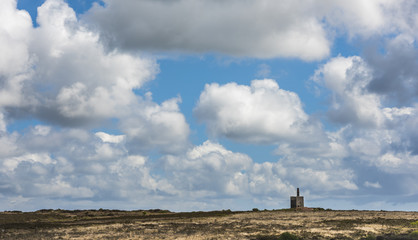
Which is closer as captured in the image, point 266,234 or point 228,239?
point 228,239

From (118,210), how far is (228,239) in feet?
237

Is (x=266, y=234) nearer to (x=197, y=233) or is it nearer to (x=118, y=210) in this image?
(x=197, y=233)

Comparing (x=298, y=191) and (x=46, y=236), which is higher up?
(x=298, y=191)

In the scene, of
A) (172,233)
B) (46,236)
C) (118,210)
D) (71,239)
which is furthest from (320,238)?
(118,210)

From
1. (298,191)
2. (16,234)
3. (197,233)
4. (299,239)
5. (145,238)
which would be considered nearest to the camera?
(299,239)

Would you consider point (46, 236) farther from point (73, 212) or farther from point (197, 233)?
point (73, 212)

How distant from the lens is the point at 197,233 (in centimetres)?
5009

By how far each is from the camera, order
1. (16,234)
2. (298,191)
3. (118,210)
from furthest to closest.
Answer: (118,210) < (298,191) < (16,234)

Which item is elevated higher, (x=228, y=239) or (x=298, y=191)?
(x=298, y=191)

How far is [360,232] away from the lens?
47.7 metres

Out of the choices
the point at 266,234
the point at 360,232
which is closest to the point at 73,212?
the point at 266,234

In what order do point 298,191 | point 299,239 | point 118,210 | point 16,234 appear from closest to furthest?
1. point 299,239
2. point 16,234
3. point 298,191
4. point 118,210

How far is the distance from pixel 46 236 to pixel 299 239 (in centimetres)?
2966

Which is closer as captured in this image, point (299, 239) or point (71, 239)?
point (299, 239)
